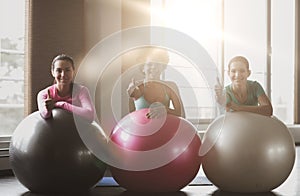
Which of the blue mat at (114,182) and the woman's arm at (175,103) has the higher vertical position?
the woman's arm at (175,103)

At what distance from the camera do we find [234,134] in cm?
240

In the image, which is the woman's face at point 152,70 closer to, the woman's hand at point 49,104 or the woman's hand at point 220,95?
the woman's hand at point 220,95

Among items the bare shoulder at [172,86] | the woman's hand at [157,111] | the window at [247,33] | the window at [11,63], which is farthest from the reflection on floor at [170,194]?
the window at [247,33]

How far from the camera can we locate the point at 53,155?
2.25m

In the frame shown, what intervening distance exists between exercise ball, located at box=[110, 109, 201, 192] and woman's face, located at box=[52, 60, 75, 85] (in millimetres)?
376

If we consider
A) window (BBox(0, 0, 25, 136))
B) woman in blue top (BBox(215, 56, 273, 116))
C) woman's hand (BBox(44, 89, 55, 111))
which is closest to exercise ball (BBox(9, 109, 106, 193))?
woman's hand (BBox(44, 89, 55, 111))

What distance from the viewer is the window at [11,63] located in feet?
11.2

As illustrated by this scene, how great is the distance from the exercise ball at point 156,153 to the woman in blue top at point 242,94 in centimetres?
27

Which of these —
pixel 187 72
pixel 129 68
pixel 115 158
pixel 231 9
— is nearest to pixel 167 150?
pixel 115 158

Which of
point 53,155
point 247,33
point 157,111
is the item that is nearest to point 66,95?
point 53,155

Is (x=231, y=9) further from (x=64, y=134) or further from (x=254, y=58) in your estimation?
(x=64, y=134)

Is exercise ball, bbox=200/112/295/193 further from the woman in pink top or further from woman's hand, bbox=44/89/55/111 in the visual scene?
woman's hand, bbox=44/89/55/111

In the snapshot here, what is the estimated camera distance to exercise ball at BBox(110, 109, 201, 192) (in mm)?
2318

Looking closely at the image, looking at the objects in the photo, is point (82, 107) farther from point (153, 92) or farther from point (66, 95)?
point (153, 92)
